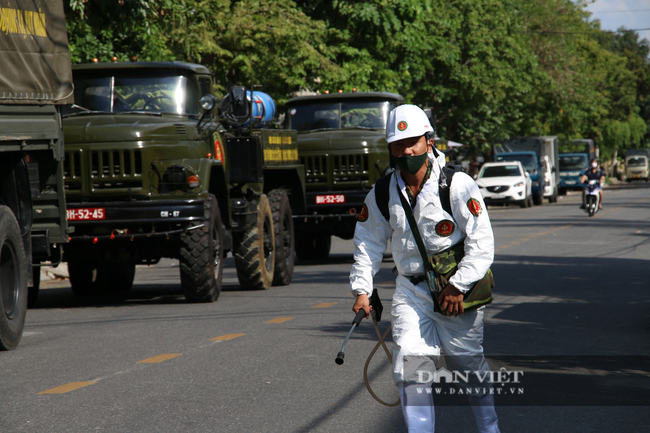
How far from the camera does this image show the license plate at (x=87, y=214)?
10.3m

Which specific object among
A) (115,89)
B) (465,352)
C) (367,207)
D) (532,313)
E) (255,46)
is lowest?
(532,313)

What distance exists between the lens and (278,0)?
24.0 m

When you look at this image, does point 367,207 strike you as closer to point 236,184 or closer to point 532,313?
point 532,313

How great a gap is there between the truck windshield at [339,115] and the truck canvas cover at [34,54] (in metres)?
7.38

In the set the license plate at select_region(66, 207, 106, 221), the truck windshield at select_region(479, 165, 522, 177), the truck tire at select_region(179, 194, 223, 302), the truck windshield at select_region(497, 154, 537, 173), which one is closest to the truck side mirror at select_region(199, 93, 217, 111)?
the truck tire at select_region(179, 194, 223, 302)

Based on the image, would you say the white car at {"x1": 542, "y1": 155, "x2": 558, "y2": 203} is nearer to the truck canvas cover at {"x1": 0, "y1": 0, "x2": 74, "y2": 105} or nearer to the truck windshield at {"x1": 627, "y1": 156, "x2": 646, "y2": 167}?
the truck canvas cover at {"x1": 0, "y1": 0, "x2": 74, "y2": 105}

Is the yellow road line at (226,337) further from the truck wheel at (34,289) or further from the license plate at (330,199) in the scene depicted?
the license plate at (330,199)

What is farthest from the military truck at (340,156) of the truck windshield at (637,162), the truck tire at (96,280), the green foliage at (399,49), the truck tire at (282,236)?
the truck windshield at (637,162)

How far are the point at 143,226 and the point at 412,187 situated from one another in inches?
262

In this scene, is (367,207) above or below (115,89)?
below

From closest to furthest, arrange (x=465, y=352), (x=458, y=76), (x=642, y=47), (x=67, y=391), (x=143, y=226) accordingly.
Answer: (x=465, y=352) < (x=67, y=391) < (x=143, y=226) < (x=458, y=76) < (x=642, y=47)

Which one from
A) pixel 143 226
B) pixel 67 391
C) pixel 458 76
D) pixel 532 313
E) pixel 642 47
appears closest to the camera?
pixel 67 391

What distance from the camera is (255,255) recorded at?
485 inches

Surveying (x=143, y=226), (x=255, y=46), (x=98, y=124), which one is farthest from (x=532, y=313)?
(x=255, y=46)
